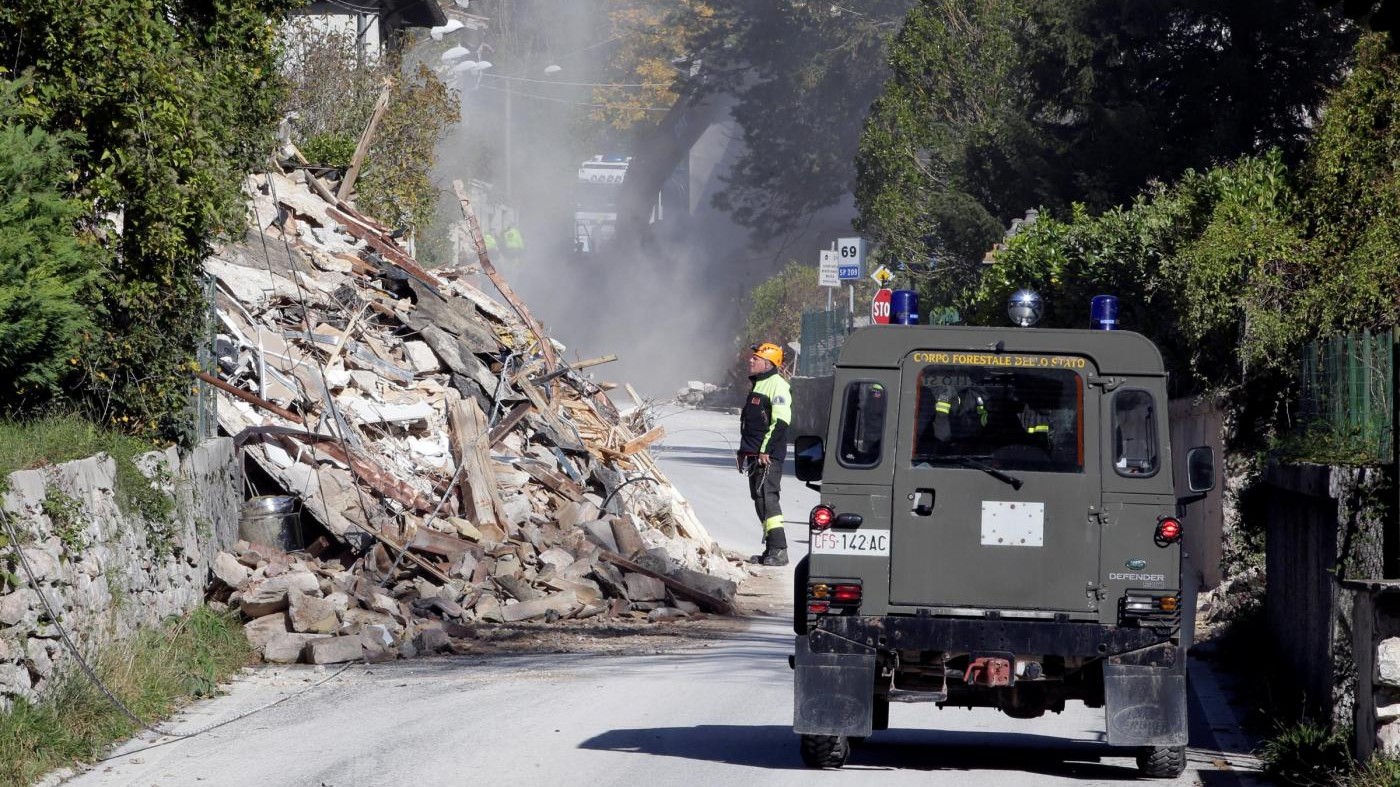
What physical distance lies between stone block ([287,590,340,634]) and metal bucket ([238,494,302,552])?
132cm

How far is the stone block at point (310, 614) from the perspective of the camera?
40.0 ft

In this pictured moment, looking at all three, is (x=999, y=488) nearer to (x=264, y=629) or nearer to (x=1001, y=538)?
(x=1001, y=538)

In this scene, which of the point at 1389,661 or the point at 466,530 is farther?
the point at 466,530

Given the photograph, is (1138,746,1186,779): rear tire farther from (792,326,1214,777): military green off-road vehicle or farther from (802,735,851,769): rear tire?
(802,735,851,769): rear tire

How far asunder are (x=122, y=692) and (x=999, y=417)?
512cm

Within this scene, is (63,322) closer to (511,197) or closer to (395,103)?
(395,103)

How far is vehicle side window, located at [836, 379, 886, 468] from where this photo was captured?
8.14 metres

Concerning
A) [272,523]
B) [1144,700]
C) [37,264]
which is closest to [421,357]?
[272,523]

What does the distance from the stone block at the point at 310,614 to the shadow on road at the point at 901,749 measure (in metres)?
3.69

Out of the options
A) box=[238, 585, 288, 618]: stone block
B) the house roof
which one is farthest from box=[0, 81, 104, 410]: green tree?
the house roof

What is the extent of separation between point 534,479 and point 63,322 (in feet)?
20.8

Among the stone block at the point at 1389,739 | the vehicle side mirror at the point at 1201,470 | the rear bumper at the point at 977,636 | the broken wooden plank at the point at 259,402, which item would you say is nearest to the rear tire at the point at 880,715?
the rear bumper at the point at 977,636

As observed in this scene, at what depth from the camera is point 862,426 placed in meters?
8.17

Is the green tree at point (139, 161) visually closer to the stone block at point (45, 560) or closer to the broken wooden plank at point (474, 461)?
the stone block at point (45, 560)
